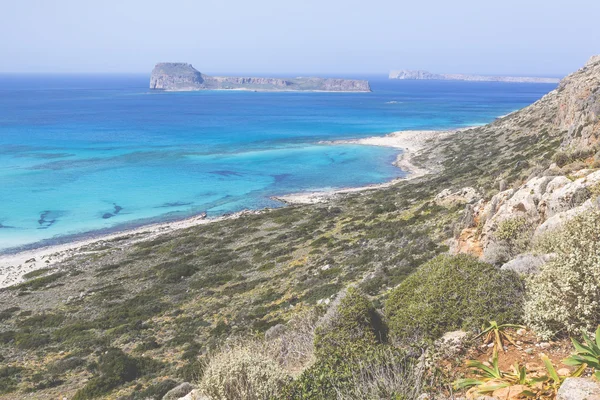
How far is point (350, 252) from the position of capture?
89.3ft

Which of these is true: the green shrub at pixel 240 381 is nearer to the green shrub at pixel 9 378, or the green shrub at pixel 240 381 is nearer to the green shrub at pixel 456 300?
the green shrub at pixel 456 300

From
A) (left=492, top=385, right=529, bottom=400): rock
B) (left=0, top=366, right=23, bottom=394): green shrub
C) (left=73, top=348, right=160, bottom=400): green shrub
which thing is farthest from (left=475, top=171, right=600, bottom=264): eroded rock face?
(left=0, top=366, right=23, bottom=394): green shrub

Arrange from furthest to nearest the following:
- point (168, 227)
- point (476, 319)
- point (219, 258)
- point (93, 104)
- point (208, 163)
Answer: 1. point (93, 104)
2. point (208, 163)
3. point (168, 227)
4. point (219, 258)
5. point (476, 319)

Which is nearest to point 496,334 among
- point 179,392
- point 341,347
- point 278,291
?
point 341,347

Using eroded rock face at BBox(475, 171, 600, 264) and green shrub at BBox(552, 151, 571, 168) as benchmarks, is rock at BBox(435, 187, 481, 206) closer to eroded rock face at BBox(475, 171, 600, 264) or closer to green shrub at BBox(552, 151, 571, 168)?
green shrub at BBox(552, 151, 571, 168)

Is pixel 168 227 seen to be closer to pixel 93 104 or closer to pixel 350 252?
pixel 350 252

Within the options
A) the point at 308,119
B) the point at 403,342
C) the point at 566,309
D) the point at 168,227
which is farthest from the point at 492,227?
the point at 308,119

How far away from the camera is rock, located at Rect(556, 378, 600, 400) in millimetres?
3908

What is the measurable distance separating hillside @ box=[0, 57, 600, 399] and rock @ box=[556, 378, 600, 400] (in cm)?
142

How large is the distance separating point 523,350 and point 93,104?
18271 cm

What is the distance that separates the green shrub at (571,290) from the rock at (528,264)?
5.24 feet

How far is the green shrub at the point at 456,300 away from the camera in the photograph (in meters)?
7.21

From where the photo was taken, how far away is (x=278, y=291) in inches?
914

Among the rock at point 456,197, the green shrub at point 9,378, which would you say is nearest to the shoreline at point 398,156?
the rock at point 456,197
